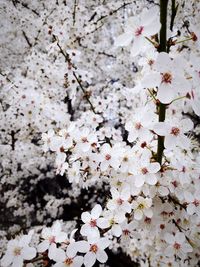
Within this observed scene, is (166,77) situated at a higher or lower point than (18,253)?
higher

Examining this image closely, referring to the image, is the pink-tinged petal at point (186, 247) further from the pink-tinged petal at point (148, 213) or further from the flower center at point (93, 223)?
the flower center at point (93, 223)

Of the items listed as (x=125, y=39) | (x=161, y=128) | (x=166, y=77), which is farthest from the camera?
(x=161, y=128)

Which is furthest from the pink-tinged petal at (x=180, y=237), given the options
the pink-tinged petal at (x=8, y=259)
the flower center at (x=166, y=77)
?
the flower center at (x=166, y=77)

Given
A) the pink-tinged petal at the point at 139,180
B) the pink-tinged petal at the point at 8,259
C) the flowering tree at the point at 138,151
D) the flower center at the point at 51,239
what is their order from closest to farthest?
the flowering tree at the point at 138,151 → the pink-tinged petal at the point at 8,259 → the flower center at the point at 51,239 → the pink-tinged petal at the point at 139,180

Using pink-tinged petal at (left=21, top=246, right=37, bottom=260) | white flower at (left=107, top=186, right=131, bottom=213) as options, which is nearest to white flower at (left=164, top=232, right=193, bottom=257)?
white flower at (left=107, top=186, right=131, bottom=213)

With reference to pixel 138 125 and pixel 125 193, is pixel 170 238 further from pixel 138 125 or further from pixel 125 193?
pixel 138 125

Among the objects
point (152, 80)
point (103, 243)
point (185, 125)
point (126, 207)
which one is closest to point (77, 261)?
point (103, 243)

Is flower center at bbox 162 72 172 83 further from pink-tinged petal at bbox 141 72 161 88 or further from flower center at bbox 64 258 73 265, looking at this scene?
flower center at bbox 64 258 73 265
